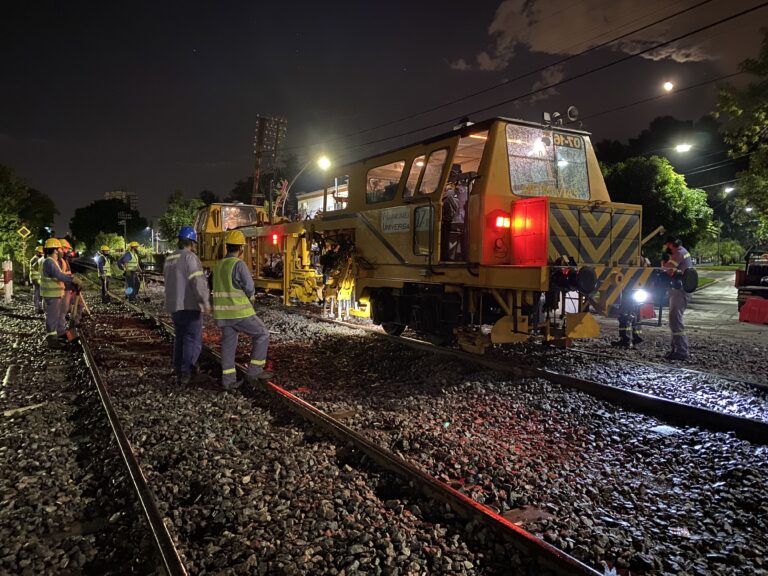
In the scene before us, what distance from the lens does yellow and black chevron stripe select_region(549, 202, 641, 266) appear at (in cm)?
687

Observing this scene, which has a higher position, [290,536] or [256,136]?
[256,136]

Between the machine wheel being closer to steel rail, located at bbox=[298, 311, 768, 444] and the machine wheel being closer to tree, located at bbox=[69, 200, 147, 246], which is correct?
steel rail, located at bbox=[298, 311, 768, 444]

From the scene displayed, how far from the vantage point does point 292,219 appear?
545 inches

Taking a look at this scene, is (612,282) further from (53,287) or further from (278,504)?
(53,287)

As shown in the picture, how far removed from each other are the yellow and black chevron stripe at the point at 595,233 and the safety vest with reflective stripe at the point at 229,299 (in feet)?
12.9

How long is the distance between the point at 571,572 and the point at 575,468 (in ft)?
5.16

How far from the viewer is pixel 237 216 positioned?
17.1 metres

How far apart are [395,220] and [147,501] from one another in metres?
5.94

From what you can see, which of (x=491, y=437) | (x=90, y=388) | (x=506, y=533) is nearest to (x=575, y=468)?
(x=491, y=437)

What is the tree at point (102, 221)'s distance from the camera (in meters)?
107

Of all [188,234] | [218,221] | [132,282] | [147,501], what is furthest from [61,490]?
[132,282]

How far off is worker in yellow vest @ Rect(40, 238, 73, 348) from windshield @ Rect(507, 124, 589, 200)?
26.8 ft

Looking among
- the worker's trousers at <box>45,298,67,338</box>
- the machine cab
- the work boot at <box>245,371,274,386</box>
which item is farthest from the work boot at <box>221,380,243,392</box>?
the machine cab

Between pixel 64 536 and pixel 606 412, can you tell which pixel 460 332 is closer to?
pixel 606 412
